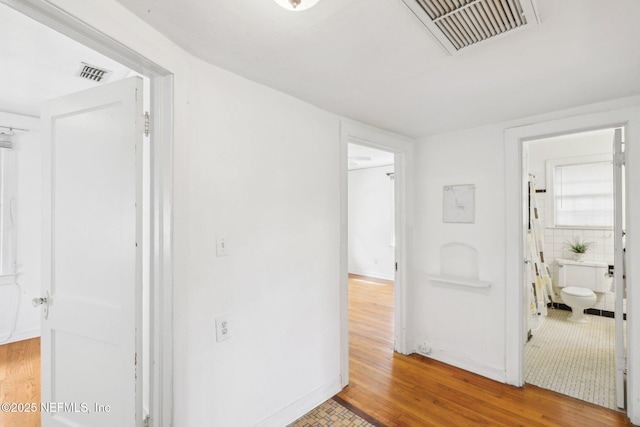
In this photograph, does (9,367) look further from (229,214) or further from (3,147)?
(229,214)

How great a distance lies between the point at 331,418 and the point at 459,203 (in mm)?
2242

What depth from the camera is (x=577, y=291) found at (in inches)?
153

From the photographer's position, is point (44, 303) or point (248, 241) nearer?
point (44, 303)

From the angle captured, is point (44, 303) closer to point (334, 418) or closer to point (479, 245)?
point (334, 418)

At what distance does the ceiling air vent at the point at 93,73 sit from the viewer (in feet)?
6.86

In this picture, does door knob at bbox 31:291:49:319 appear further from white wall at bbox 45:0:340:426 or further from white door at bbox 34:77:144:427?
white wall at bbox 45:0:340:426

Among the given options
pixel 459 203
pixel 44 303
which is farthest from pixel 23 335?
pixel 459 203

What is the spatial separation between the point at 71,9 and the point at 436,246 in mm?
3147

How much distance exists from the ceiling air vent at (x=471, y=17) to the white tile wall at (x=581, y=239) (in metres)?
4.33

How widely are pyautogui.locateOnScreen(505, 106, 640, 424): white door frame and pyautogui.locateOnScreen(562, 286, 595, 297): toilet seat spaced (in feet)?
6.78

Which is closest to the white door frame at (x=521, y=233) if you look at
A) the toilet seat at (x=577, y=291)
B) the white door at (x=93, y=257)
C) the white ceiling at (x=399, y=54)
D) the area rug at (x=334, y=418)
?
the white ceiling at (x=399, y=54)

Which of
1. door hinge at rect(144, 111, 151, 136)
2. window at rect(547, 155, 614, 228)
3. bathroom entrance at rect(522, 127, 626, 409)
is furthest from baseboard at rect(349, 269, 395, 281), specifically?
door hinge at rect(144, 111, 151, 136)

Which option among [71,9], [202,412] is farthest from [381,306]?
[71,9]

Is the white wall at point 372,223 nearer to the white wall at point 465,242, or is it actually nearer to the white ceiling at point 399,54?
the white wall at point 465,242
